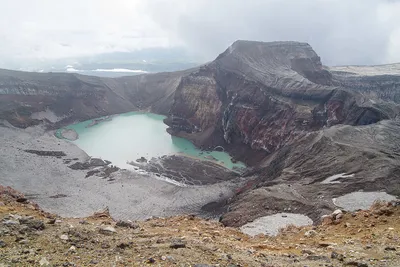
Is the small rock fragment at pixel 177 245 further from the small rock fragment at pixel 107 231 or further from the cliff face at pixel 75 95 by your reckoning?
the cliff face at pixel 75 95

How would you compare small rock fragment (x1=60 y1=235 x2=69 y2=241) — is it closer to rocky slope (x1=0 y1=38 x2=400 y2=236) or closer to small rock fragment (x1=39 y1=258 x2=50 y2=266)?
small rock fragment (x1=39 y1=258 x2=50 y2=266)

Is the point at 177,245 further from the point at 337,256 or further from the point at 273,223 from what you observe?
the point at 273,223


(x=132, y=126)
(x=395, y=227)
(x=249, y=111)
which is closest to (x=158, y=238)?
(x=395, y=227)

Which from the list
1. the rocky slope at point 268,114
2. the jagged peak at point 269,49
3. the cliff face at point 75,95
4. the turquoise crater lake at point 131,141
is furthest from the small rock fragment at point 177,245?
the cliff face at point 75,95

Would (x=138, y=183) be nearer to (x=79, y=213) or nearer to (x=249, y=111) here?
(x=79, y=213)

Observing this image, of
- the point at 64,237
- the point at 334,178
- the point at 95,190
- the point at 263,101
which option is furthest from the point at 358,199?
the point at 263,101

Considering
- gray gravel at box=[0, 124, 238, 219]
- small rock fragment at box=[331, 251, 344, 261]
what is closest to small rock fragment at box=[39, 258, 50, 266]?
small rock fragment at box=[331, 251, 344, 261]
